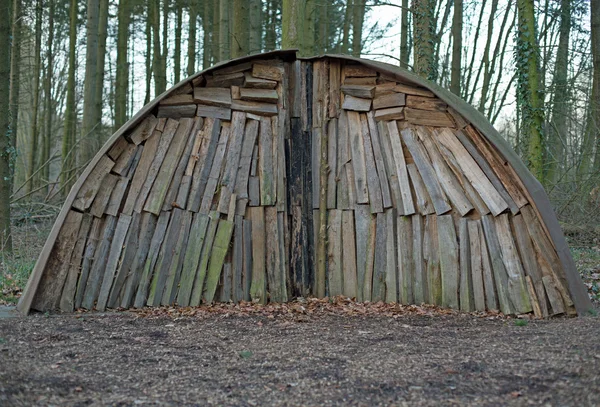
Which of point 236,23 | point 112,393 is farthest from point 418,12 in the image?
point 112,393

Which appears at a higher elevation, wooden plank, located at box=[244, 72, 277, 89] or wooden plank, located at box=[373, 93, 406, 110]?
wooden plank, located at box=[244, 72, 277, 89]

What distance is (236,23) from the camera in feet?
39.2

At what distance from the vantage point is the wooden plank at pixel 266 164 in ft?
26.0

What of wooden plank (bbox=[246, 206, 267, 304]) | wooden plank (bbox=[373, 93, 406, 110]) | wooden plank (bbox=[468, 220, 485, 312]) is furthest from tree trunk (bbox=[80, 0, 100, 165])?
wooden plank (bbox=[468, 220, 485, 312])

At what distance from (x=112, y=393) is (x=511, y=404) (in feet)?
8.21

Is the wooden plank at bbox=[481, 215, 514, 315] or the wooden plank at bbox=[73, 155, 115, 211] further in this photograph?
the wooden plank at bbox=[73, 155, 115, 211]

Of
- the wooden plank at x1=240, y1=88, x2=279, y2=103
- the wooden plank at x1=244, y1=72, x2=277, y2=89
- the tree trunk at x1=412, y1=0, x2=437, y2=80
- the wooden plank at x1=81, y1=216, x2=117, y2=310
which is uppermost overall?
the tree trunk at x1=412, y1=0, x2=437, y2=80

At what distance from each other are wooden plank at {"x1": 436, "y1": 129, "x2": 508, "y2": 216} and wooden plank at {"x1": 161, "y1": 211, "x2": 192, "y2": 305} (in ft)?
10.4

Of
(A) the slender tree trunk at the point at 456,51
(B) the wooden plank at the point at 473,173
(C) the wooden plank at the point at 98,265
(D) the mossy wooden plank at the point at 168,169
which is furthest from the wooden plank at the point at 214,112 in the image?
(A) the slender tree trunk at the point at 456,51

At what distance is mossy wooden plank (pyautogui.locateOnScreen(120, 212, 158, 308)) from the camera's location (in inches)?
297

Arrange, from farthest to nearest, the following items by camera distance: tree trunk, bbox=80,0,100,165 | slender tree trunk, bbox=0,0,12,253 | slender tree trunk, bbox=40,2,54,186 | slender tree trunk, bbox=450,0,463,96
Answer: slender tree trunk, bbox=40,2,54,186 < slender tree trunk, bbox=450,0,463,96 < tree trunk, bbox=80,0,100,165 < slender tree trunk, bbox=0,0,12,253

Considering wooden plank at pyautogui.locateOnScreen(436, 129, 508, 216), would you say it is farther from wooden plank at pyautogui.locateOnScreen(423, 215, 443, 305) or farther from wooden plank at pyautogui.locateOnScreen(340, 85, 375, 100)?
wooden plank at pyautogui.locateOnScreen(340, 85, 375, 100)

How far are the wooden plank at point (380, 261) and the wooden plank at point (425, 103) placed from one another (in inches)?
54.2

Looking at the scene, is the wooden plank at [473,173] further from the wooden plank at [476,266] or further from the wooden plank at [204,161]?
the wooden plank at [204,161]
